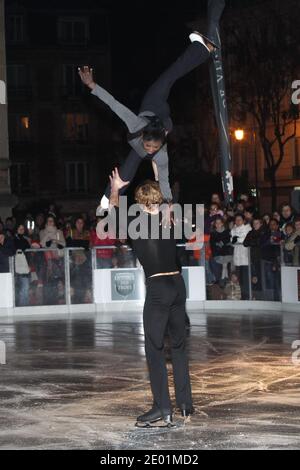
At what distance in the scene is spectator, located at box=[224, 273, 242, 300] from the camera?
2442cm

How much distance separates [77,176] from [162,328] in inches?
2511

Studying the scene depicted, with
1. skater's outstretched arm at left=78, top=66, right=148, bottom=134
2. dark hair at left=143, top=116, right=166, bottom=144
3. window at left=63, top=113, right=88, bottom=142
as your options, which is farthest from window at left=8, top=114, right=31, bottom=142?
dark hair at left=143, top=116, right=166, bottom=144

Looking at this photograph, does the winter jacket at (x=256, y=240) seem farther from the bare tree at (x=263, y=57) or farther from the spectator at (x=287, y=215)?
the bare tree at (x=263, y=57)

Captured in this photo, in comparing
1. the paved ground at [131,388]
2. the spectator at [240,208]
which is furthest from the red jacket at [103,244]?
the paved ground at [131,388]

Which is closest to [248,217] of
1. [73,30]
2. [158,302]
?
[158,302]

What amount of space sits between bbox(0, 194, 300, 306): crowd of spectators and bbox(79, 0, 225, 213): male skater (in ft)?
36.3

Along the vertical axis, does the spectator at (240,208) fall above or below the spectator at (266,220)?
above

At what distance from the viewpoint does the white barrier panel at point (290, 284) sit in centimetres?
2317

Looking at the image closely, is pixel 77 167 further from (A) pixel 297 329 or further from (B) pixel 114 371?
(B) pixel 114 371

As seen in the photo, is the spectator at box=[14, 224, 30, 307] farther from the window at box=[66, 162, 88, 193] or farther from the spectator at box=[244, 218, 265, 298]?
the window at box=[66, 162, 88, 193]

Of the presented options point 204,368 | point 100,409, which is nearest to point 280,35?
point 204,368

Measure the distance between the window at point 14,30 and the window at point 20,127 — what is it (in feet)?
16.0

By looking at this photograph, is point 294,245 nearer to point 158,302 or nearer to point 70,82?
point 158,302

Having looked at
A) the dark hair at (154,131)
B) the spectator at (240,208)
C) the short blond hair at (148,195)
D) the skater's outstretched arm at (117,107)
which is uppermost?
the skater's outstretched arm at (117,107)
